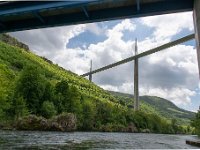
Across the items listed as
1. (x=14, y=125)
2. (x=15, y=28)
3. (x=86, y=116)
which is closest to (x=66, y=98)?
(x=86, y=116)

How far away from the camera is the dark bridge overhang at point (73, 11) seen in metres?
15.7

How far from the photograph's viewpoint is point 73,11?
17453 mm

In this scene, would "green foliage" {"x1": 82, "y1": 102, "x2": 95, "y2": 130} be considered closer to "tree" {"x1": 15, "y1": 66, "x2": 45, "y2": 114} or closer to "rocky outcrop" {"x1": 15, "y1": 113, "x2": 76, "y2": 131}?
"tree" {"x1": 15, "y1": 66, "x2": 45, "y2": 114}

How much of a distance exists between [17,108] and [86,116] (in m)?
28.9

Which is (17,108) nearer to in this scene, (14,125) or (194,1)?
A: (14,125)

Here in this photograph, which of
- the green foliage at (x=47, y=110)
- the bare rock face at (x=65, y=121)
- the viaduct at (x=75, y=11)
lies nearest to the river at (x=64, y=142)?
the viaduct at (x=75, y=11)

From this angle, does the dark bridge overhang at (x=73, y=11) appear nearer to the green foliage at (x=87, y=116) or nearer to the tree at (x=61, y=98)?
the tree at (x=61, y=98)

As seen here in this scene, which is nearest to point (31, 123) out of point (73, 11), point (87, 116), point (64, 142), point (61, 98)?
point (61, 98)

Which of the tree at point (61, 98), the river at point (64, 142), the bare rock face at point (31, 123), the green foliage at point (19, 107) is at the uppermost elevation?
the tree at point (61, 98)

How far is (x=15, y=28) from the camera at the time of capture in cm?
1900

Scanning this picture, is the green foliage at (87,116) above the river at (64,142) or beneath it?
above

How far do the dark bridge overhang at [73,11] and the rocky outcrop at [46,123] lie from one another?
44.7 metres

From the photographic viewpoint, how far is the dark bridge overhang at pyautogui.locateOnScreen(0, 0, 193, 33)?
1566 centimetres

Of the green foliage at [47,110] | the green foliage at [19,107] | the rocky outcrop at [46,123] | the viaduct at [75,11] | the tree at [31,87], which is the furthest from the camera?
the green foliage at [47,110]
